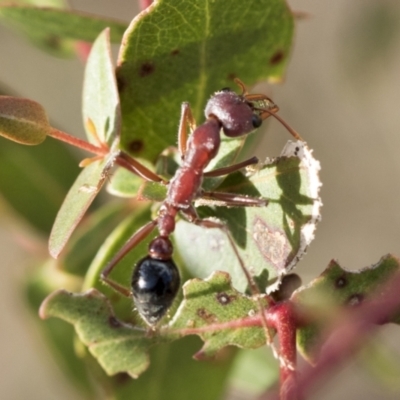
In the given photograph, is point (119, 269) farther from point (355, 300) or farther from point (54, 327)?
point (54, 327)

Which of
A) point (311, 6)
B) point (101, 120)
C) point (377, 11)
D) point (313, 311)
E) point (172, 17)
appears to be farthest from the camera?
point (311, 6)

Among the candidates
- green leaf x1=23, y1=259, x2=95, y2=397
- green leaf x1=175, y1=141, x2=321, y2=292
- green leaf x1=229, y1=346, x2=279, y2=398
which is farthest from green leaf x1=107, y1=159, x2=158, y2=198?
green leaf x1=229, y1=346, x2=279, y2=398

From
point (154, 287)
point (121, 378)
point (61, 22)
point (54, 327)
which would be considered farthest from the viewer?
point (54, 327)

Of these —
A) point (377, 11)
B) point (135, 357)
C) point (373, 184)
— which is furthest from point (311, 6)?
point (135, 357)

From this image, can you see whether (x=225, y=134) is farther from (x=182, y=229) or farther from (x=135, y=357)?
(x=135, y=357)

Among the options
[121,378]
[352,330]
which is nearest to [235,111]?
[352,330]

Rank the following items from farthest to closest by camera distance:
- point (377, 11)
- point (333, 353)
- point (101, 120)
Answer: point (377, 11) → point (101, 120) → point (333, 353)
